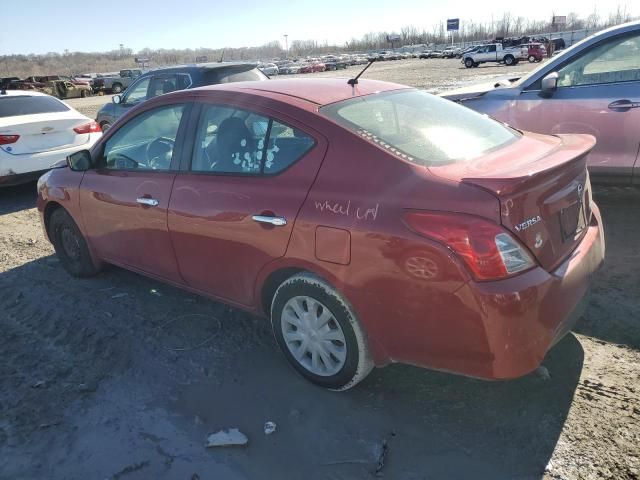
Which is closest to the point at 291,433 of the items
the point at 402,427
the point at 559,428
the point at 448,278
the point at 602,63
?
the point at 402,427

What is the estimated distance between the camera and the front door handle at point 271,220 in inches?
111

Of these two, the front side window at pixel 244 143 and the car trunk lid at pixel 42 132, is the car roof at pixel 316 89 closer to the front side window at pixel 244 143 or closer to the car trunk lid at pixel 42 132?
the front side window at pixel 244 143

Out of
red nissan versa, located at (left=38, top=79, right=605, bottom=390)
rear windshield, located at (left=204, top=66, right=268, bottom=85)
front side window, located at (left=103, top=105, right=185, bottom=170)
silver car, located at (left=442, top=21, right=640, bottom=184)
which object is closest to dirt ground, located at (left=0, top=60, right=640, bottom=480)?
A: red nissan versa, located at (left=38, top=79, right=605, bottom=390)

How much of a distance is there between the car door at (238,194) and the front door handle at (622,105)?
361 cm

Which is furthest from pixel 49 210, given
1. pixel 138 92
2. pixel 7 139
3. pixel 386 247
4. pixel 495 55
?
pixel 495 55

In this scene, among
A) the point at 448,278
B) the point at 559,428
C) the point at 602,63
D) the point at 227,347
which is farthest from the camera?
the point at 602,63

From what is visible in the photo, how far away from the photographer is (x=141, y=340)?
3641mm

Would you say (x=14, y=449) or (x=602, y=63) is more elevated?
(x=602, y=63)

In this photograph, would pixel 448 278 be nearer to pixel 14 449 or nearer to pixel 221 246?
pixel 221 246

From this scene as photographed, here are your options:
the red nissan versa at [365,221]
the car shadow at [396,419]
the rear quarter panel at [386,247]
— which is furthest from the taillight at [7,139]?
the rear quarter panel at [386,247]

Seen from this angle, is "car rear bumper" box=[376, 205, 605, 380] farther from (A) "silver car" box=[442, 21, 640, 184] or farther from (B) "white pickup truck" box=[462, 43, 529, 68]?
(B) "white pickup truck" box=[462, 43, 529, 68]

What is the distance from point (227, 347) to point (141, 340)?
2.12 feet

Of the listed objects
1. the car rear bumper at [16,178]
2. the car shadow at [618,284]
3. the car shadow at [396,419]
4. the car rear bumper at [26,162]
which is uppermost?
the car rear bumper at [26,162]

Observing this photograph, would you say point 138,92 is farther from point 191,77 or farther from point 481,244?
point 481,244
